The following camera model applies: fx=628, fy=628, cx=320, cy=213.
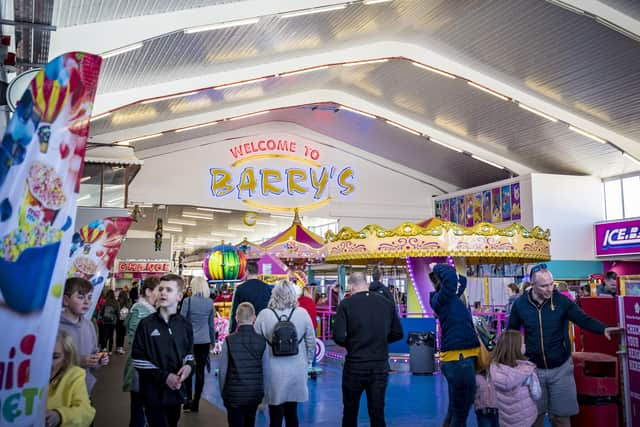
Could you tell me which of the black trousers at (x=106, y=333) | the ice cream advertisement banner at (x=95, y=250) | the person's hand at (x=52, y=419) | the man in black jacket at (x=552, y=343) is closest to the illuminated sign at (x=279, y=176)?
the black trousers at (x=106, y=333)

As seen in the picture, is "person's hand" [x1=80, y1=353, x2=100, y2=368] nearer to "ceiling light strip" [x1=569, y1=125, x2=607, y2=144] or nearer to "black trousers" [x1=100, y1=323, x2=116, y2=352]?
"black trousers" [x1=100, y1=323, x2=116, y2=352]

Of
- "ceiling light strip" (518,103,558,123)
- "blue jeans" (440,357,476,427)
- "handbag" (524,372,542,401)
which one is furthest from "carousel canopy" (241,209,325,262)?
"handbag" (524,372,542,401)

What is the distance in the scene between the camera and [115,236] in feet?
25.6

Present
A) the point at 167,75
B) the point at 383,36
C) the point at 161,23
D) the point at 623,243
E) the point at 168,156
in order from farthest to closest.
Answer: the point at 168,156 → the point at 623,243 → the point at 383,36 → the point at 167,75 → the point at 161,23

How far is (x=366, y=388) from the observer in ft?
15.1

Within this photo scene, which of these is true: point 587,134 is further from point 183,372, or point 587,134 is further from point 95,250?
point 183,372

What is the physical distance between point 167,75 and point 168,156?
833cm

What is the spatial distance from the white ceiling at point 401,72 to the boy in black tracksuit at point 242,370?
5773 mm

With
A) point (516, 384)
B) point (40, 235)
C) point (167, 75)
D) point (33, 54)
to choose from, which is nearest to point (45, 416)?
point (40, 235)

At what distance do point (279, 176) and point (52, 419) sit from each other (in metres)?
19.3

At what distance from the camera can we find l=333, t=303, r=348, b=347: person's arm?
4.57 m

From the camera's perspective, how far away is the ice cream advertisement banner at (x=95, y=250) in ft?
23.8

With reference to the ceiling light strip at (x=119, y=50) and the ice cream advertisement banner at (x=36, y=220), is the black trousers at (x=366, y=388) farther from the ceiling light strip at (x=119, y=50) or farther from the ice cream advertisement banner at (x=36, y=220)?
the ceiling light strip at (x=119, y=50)

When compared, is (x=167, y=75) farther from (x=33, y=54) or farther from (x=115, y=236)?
(x=115, y=236)
